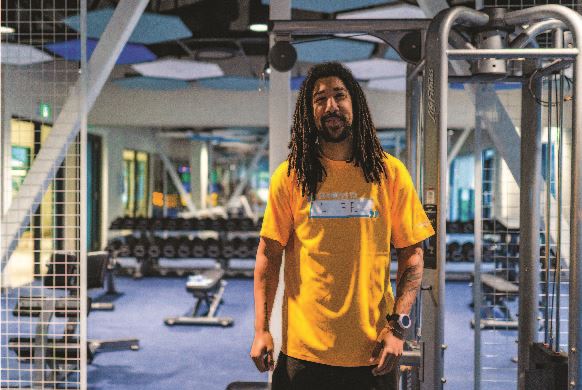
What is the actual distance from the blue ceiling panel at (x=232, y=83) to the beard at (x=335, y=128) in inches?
236

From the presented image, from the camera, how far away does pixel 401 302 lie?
1.43 metres

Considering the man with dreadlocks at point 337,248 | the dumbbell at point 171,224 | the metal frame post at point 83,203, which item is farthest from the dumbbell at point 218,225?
the man with dreadlocks at point 337,248

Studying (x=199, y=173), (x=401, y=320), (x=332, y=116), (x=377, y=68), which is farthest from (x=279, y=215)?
(x=199, y=173)

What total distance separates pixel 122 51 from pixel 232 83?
6.48ft

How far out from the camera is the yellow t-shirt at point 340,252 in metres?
1.39

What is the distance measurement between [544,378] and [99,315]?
14.1 feet

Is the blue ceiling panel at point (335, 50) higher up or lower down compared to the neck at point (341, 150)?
higher up

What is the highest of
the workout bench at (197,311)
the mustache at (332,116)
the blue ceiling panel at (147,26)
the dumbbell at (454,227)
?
the blue ceiling panel at (147,26)

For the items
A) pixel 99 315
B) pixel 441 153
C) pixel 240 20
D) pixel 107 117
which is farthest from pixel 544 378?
pixel 107 117

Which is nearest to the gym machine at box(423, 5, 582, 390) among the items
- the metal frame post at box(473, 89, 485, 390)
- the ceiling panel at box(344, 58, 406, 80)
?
the metal frame post at box(473, 89, 485, 390)

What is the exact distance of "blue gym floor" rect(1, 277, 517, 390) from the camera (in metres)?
3.62

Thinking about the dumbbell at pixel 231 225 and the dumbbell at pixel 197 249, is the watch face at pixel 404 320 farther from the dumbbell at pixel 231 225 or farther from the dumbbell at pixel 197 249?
the dumbbell at pixel 231 225

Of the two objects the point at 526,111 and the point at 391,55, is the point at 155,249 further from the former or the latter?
the point at 526,111

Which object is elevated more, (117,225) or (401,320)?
(401,320)
